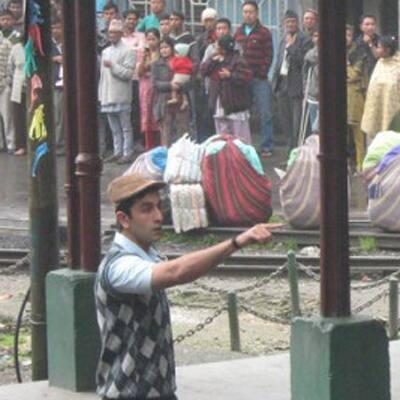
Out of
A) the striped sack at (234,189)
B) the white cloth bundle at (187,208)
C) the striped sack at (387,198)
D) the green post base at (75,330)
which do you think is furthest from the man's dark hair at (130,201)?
the striped sack at (234,189)

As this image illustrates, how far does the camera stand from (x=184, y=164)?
659 inches

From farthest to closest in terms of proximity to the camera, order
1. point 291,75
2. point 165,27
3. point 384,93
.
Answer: point 165,27 → point 291,75 → point 384,93

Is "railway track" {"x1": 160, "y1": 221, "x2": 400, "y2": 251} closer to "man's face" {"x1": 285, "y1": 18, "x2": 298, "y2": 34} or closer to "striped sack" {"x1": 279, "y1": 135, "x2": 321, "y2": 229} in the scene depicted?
"striped sack" {"x1": 279, "y1": 135, "x2": 321, "y2": 229}

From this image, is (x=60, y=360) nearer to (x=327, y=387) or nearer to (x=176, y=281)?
(x=327, y=387)

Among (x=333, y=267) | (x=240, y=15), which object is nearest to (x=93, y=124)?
(x=333, y=267)

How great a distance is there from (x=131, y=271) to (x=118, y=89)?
627 inches

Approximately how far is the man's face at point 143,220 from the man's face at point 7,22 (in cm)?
1718

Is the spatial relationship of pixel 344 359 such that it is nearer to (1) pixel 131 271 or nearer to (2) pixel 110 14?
(1) pixel 131 271

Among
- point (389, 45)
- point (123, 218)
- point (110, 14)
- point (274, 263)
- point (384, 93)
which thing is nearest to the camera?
point (123, 218)

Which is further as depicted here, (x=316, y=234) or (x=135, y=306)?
(x=316, y=234)

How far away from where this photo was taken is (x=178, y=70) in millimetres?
20953

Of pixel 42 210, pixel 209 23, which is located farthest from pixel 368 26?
pixel 42 210

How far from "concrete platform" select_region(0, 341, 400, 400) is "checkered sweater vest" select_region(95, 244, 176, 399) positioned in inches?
97.8

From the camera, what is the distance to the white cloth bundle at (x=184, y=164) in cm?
1669
